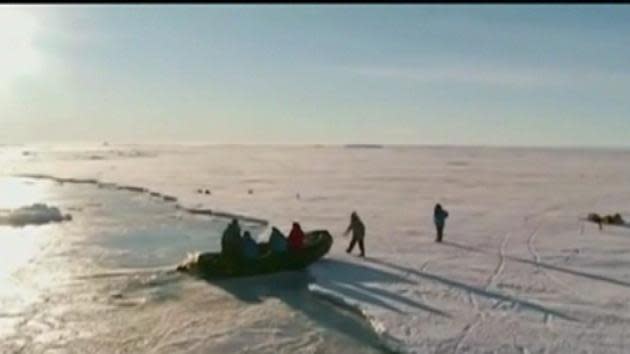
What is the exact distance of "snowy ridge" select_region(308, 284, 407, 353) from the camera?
8.27 metres

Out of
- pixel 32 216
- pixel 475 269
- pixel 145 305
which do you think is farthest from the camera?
pixel 32 216

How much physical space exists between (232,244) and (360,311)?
3543 millimetres

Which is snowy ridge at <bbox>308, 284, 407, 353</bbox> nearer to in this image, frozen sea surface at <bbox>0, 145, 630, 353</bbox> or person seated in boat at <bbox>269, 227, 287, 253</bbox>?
frozen sea surface at <bbox>0, 145, 630, 353</bbox>

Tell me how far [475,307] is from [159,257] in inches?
296

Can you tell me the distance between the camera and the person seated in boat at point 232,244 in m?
12.3

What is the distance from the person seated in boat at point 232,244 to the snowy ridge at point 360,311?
5.50ft

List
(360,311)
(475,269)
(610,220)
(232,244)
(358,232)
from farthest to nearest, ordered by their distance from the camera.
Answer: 1. (610,220)
2. (358,232)
3. (232,244)
4. (475,269)
5. (360,311)

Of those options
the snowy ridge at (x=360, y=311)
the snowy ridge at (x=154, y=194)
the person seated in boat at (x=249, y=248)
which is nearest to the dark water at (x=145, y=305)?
the snowy ridge at (x=360, y=311)

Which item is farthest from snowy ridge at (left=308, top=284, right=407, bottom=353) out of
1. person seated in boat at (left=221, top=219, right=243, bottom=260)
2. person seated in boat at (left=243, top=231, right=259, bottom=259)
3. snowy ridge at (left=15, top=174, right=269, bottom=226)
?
snowy ridge at (left=15, top=174, right=269, bottom=226)

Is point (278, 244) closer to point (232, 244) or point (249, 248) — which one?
point (249, 248)

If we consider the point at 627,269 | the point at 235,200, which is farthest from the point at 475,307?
the point at 235,200

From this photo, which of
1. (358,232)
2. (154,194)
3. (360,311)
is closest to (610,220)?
(358,232)

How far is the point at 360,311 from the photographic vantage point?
978 centimetres

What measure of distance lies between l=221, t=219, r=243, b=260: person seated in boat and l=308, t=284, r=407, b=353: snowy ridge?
5.50ft
